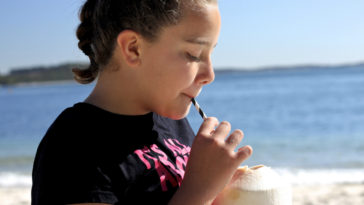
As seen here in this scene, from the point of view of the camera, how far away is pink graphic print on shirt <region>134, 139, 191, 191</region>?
47.2 inches

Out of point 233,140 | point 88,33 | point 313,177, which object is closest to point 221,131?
point 233,140

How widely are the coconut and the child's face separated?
10.0 inches

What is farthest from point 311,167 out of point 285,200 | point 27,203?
point 285,200

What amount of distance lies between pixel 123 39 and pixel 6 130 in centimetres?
1673

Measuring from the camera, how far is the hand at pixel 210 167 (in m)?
1.13

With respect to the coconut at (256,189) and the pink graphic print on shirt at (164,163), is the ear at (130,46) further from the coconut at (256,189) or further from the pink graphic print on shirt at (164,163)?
the coconut at (256,189)

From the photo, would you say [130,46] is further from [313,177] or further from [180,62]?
[313,177]

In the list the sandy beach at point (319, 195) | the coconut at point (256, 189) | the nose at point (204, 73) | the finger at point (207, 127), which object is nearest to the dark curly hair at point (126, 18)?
the nose at point (204, 73)

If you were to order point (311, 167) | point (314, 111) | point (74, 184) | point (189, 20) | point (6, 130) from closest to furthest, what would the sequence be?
point (74, 184)
point (189, 20)
point (311, 167)
point (6, 130)
point (314, 111)

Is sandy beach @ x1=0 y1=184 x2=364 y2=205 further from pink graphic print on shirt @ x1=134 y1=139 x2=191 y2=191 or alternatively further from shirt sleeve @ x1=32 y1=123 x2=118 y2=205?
shirt sleeve @ x1=32 y1=123 x2=118 y2=205

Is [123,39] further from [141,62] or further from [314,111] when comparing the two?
[314,111]

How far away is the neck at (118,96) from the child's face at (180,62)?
0.10 feet

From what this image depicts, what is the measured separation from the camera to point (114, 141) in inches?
46.1

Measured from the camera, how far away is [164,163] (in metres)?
1.25
